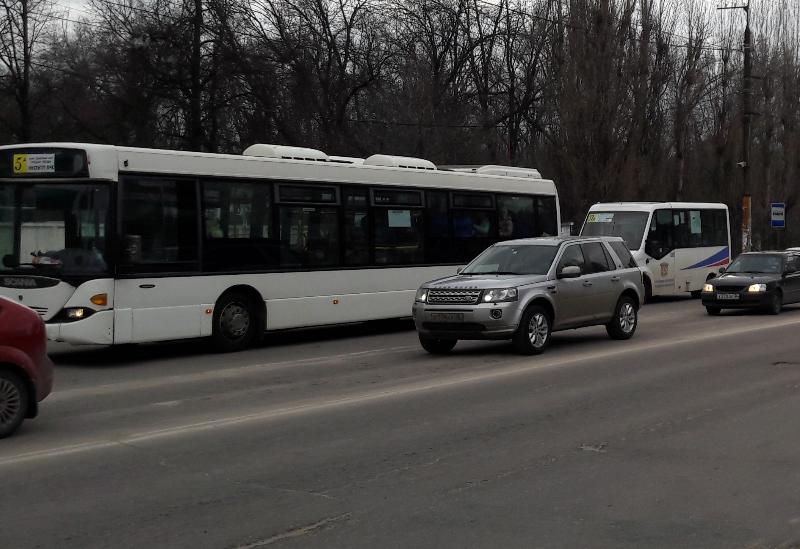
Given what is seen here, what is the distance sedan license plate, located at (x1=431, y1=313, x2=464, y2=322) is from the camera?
14.7 meters

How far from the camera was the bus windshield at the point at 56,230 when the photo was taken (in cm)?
1394

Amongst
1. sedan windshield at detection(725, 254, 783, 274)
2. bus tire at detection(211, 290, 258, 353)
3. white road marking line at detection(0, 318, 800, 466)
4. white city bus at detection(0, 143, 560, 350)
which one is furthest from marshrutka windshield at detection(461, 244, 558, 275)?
sedan windshield at detection(725, 254, 783, 274)

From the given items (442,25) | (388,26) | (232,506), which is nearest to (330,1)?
(388,26)

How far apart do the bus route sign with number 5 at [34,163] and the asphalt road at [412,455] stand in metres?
2.63

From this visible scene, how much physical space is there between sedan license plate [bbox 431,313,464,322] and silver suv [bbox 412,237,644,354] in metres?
0.01

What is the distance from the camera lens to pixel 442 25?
45.9 meters

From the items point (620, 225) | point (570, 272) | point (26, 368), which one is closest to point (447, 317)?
point (570, 272)

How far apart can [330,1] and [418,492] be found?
35.4 metres

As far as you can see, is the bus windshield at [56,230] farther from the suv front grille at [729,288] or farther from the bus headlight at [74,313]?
the suv front grille at [729,288]

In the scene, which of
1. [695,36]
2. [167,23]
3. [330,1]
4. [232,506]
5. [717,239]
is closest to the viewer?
[232,506]

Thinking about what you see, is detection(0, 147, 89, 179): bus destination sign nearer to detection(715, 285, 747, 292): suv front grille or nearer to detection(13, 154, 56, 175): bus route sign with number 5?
detection(13, 154, 56, 175): bus route sign with number 5

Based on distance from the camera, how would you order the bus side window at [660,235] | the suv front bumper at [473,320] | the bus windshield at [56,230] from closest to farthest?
the bus windshield at [56,230], the suv front bumper at [473,320], the bus side window at [660,235]

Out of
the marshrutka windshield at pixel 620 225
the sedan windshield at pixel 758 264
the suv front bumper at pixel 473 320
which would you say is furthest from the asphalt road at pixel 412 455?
the marshrutka windshield at pixel 620 225

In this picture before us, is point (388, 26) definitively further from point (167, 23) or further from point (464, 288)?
point (464, 288)
